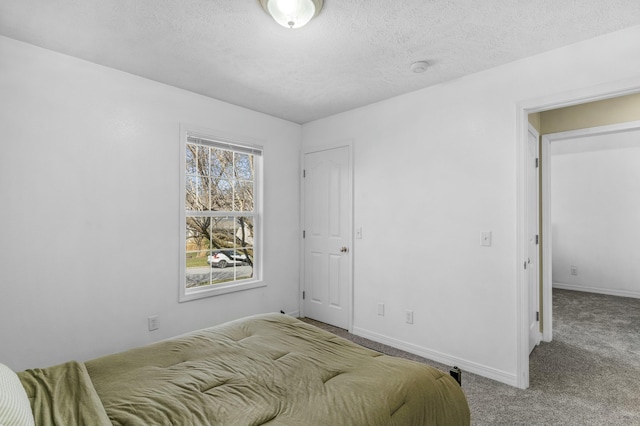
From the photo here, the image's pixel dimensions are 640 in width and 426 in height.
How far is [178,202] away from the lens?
121 inches

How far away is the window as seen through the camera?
10.8ft

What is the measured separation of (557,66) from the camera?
7.74ft

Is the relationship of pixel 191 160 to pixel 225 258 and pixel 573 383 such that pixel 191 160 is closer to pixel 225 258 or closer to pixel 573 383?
pixel 225 258

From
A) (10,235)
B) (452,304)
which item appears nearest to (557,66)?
(452,304)

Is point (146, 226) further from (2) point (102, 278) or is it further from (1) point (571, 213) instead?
(1) point (571, 213)

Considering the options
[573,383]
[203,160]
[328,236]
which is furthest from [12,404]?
[573,383]

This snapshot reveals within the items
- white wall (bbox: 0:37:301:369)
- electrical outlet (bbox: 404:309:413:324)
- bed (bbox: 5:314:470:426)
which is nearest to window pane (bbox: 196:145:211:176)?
white wall (bbox: 0:37:301:369)

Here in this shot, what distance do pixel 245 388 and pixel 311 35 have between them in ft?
6.84

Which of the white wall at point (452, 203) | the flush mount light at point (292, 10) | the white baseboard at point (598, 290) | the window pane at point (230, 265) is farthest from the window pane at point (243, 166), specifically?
the white baseboard at point (598, 290)

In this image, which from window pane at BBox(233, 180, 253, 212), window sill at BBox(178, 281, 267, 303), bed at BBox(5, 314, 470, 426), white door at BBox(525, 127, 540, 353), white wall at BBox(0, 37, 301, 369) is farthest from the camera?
window pane at BBox(233, 180, 253, 212)

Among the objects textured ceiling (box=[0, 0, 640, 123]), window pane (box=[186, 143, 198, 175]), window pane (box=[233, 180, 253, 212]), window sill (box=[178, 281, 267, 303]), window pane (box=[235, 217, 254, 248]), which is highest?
textured ceiling (box=[0, 0, 640, 123])

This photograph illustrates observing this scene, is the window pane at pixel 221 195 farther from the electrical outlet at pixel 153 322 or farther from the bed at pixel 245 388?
the bed at pixel 245 388

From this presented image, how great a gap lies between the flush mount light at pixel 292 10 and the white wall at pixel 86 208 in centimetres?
161

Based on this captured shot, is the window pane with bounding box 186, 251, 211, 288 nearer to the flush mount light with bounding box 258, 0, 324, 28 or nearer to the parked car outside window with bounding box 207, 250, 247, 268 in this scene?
the parked car outside window with bounding box 207, 250, 247, 268
